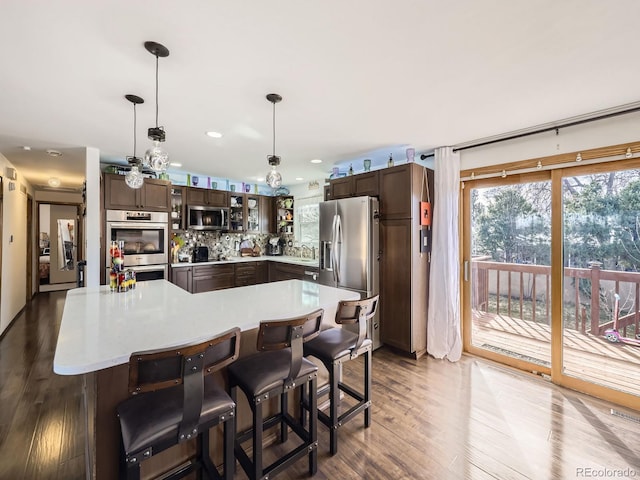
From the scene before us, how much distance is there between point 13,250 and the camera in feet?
14.1

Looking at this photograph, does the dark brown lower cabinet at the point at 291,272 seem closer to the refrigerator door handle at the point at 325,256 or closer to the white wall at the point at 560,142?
the refrigerator door handle at the point at 325,256

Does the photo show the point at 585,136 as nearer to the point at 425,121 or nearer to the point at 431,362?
the point at 425,121

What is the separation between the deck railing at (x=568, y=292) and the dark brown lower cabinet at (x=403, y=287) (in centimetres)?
65

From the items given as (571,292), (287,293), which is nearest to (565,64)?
(571,292)

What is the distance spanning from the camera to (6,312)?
393 cm

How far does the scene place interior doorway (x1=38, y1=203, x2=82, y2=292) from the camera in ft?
22.6

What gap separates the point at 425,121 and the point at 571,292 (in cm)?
212

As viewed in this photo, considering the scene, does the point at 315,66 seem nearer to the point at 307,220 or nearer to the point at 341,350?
the point at 341,350

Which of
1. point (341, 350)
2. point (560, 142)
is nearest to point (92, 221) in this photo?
point (341, 350)

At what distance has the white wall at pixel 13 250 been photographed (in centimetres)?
377

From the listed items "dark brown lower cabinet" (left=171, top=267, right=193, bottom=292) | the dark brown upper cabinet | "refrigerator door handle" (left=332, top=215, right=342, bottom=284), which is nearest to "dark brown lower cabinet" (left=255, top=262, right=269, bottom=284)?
"dark brown lower cabinet" (left=171, top=267, right=193, bottom=292)

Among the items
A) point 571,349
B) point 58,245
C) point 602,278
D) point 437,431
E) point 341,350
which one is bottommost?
point 437,431

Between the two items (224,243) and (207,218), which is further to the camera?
(224,243)

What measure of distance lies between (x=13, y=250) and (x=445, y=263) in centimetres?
619
